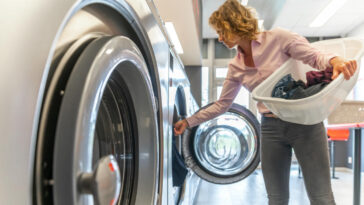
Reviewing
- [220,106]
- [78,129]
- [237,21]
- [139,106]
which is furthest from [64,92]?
[220,106]

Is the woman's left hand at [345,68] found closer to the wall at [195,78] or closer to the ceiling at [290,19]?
the ceiling at [290,19]

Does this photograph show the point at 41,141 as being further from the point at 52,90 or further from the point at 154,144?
the point at 154,144

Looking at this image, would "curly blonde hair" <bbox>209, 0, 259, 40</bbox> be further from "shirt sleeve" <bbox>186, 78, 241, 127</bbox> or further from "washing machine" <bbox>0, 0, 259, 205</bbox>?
"washing machine" <bbox>0, 0, 259, 205</bbox>

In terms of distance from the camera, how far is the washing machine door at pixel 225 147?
160 centimetres

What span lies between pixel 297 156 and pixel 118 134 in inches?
29.8

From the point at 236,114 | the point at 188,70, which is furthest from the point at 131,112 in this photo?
the point at 188,70

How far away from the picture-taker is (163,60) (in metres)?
0.94

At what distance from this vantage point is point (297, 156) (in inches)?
47.6

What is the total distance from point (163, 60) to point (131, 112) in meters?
0.22

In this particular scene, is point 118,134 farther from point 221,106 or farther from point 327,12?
point 327,12

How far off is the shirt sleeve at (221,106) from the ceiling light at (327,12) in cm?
327

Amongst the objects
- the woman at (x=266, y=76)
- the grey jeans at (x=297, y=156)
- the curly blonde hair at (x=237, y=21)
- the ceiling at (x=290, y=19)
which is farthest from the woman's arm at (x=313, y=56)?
the ceiling at (x=290, y=19)

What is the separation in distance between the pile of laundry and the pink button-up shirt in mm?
39

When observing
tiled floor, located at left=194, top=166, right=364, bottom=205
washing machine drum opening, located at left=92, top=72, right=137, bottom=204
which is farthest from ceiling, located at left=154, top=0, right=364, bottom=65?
washing machine drum opening, located at left=92, top=72, right=137, bottom=204
